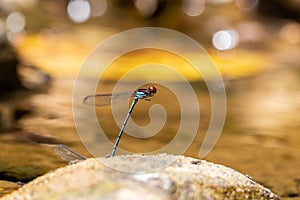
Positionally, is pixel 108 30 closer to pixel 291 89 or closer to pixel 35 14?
pixel 35 14

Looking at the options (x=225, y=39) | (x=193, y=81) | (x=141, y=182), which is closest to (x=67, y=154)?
(x=141, y=182)

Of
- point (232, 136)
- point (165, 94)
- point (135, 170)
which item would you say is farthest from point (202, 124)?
point (135, 170)

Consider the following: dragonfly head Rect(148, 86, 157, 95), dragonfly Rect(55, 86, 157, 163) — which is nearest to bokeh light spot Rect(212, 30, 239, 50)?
dragonfly Rect(55, 86, 157, 163)

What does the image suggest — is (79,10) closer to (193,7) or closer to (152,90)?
(193,7)

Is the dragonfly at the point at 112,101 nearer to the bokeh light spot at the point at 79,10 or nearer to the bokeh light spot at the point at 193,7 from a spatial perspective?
the bokeh light spot at the point at 79,10

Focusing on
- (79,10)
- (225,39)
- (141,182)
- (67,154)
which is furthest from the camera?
(79,10)

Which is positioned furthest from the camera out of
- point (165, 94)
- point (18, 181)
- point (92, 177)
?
point (165, 94)

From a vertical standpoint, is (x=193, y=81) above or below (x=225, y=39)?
below

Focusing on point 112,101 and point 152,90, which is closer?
point 152,90
